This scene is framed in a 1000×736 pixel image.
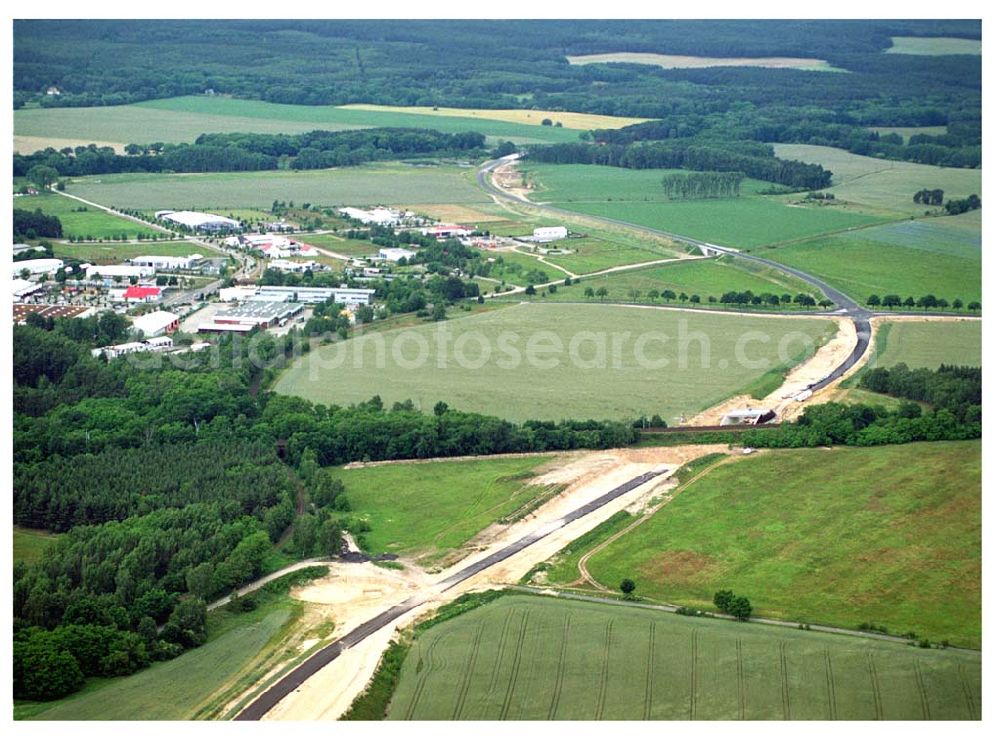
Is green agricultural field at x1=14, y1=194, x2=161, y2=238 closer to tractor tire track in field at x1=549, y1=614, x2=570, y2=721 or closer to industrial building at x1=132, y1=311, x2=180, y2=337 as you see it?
industrial building at x1=132, y1=311, x2=180, y2=337

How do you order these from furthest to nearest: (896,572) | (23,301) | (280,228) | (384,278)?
(280,228) < (384,278) < (23,301) < (896,572)

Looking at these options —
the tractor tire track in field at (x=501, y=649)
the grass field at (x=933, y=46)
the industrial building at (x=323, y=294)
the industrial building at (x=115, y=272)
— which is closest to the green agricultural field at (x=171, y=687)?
the tractor tire track in field at (x=501, y=649)

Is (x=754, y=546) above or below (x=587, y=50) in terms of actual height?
below


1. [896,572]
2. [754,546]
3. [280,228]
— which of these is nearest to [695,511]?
[754,546]

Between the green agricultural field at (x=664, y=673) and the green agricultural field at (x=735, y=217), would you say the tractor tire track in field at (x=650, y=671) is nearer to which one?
the green agricultural field at (x=664, y=673)

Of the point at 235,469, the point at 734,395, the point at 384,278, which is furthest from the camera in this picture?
the point at 384,278

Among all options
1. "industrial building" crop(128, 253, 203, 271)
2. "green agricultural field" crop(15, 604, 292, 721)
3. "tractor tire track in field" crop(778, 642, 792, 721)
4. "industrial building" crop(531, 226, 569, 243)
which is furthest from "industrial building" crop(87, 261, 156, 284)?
"tractor tire track in field" crop(778, 642, 792, 721)

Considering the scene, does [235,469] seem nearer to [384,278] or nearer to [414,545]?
[414,545]
